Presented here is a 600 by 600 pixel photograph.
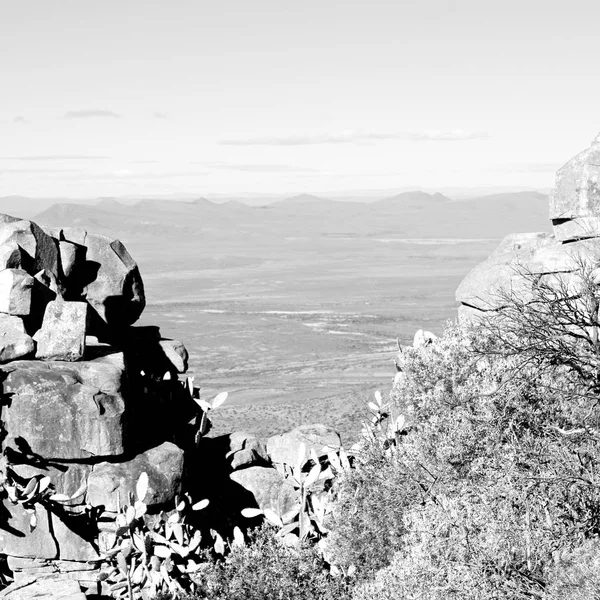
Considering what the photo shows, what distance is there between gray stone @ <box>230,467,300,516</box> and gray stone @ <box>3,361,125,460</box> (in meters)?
4.64

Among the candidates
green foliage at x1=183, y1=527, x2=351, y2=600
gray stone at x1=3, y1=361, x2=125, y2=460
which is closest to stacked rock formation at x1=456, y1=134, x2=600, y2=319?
green foliage at x1=183, y1=527, x2=351, y2=600

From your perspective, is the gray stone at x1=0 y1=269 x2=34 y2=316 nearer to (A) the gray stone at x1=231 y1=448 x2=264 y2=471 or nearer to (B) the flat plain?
(A) the gray stone at x1=231 y1=448 x2=264 y2=471

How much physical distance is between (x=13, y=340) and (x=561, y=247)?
44.6 ft

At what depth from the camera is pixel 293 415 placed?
146 feet

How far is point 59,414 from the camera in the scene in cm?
1938

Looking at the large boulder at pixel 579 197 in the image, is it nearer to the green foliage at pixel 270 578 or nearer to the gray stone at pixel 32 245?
the green foliage at pixel 270 578

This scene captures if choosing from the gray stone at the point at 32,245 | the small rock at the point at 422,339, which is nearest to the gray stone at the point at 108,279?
the gray stone at the point at 32,245

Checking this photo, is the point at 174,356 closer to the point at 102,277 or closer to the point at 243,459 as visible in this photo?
the point at 102,277

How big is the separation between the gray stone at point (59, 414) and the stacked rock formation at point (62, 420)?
2 centimetres

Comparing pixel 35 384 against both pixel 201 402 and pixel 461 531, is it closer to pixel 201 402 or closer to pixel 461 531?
pixel 201 402

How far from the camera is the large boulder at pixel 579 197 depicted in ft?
73.4

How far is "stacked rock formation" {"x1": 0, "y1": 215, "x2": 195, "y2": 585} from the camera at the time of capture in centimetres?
1938

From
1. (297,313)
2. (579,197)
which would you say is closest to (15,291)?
(579,197)

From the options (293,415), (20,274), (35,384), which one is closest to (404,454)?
(35,384)
